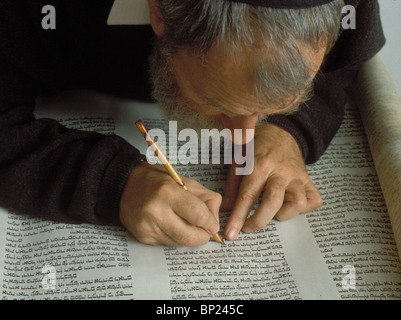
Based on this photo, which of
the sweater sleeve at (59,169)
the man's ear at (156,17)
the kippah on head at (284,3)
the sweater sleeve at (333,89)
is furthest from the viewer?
the sweater sleeve at (333,89)

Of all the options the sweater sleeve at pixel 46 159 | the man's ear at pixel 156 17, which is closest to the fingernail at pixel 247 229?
the sweater sleeve at pixel 46 159

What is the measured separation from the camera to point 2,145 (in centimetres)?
99

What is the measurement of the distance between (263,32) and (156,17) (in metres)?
0.23

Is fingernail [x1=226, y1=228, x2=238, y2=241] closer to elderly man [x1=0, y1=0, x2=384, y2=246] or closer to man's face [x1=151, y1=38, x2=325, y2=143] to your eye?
elderly man [x1=0, y1=0, x2=384, y2=246]

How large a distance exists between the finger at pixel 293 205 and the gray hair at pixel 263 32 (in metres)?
0.28

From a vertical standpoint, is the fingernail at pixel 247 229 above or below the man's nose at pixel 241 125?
below

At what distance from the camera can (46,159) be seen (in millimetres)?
1006

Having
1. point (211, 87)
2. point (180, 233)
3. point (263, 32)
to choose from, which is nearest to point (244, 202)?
point (180, 233)

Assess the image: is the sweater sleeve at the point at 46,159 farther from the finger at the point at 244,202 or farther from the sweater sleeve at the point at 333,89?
the sweater sleeve at the point at 333,89

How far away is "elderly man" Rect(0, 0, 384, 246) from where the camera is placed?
738 millimetres

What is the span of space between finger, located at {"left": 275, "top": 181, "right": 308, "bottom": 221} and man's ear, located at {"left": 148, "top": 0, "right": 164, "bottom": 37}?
1.30ft

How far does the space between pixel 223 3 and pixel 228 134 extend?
342mm

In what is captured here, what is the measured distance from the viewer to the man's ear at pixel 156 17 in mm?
852

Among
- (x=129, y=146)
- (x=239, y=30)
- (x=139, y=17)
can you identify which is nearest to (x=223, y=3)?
(x=239, y=30)
